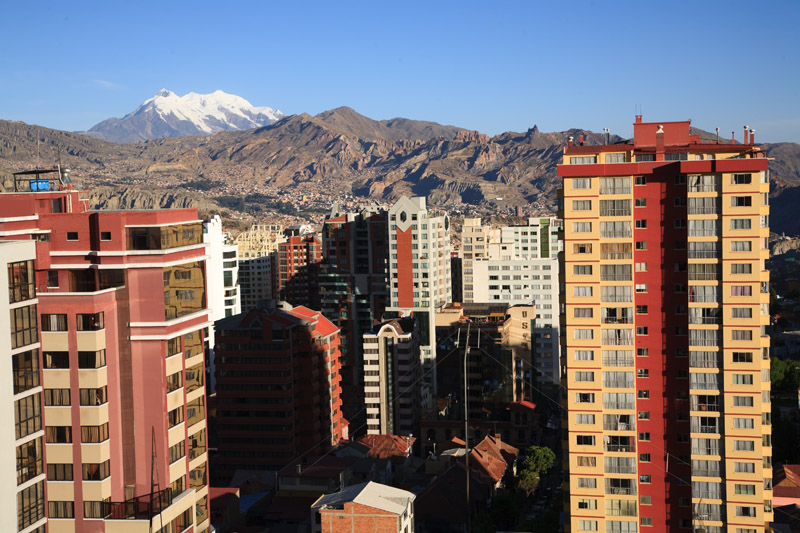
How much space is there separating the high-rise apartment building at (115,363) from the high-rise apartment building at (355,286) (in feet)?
157

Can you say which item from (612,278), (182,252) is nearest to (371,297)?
(612,278)

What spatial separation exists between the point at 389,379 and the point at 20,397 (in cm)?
3903

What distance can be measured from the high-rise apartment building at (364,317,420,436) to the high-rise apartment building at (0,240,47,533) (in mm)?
37263

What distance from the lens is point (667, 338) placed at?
26.9 m

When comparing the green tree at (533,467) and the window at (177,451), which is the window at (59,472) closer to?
the window at (177,451)

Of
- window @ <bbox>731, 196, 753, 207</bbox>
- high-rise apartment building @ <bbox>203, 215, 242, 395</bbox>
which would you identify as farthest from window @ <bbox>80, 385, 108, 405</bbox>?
high-rise apartment building @ <bbox>203, 215, 242, 395</bbox>

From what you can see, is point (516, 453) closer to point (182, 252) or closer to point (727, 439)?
point (727, 439)

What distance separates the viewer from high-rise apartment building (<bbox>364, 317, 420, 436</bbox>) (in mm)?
53844

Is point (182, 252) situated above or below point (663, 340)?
above

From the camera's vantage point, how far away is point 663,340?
88.5 feet

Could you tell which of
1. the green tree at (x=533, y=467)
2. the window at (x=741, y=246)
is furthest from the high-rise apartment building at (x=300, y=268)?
the window at (x=741, y=246)

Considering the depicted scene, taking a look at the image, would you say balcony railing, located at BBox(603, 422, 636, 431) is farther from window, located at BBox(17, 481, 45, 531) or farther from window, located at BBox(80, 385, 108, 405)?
window, located at BBox(17, 481, 45, 531)

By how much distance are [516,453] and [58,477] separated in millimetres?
36736

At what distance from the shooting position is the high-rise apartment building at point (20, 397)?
1522 cm
